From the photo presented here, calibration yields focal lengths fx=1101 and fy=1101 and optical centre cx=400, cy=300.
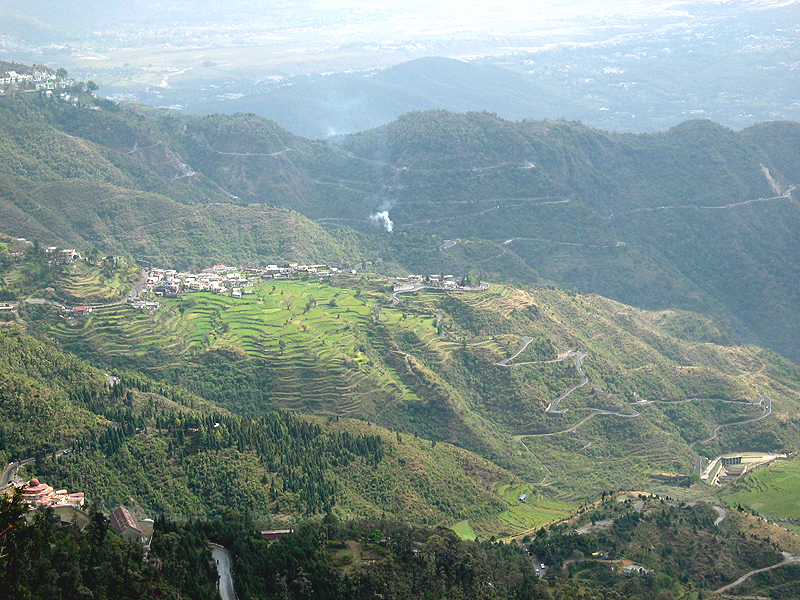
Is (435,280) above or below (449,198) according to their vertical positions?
below

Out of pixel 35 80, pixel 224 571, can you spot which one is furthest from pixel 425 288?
pixel 35 80

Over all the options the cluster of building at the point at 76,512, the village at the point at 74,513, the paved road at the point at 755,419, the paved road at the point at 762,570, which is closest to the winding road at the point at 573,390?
the paved road at the point at 755,419

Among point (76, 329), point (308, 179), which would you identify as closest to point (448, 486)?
point (76, 329)

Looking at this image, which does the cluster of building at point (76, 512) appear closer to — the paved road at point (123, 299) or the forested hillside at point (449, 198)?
the paved road at point (123, 299)

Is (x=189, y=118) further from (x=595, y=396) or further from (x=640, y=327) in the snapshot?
(x=595, y=396)

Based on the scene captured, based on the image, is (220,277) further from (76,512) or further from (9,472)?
(76,512)

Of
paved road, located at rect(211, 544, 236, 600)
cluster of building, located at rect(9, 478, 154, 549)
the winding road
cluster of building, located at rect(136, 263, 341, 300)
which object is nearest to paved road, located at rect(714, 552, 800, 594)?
the winding road

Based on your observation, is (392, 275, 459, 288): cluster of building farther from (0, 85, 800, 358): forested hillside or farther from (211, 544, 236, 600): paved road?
(211, 544, 236, 600): paved road
